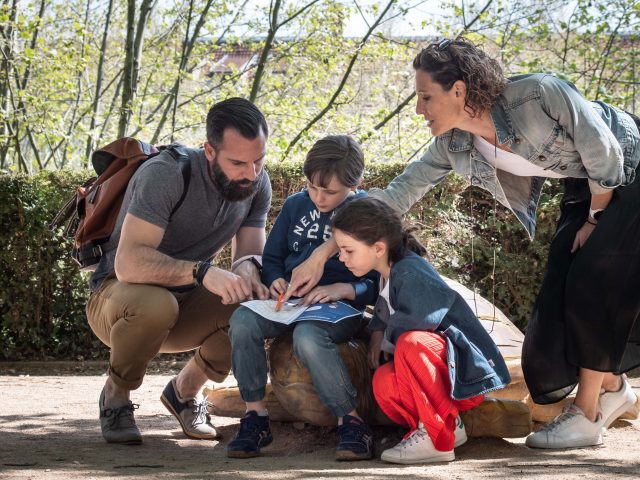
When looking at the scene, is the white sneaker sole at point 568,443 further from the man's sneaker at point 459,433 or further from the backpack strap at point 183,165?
the backpack strap at point 183,165

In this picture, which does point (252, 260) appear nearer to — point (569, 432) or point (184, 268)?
point (184, 268)

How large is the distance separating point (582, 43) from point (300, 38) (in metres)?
3.35

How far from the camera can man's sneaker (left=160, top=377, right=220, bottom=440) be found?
13.7 feet

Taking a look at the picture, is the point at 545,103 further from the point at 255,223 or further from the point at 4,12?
the point at 4,12

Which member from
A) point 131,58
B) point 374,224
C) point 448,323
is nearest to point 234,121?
point 374,224

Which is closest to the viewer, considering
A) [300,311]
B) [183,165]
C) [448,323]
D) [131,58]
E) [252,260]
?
[448,323]

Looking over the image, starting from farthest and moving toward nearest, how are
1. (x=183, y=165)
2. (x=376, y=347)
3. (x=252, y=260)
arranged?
1. (x=252, y=260)
2. (x=183, y=165)
3. (x=376, y=347)

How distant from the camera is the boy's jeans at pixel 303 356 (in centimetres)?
355

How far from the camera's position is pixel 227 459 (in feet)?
11.5

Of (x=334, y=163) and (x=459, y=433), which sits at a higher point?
(x=334, y=163)

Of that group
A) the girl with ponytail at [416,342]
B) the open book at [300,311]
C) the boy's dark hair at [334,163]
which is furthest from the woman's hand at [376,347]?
the boy's dark hair at [334,163]

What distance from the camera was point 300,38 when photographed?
35.0 feet

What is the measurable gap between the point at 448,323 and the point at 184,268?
1.21 metres

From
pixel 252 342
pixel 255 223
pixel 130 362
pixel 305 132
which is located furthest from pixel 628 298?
pixel 305 132
